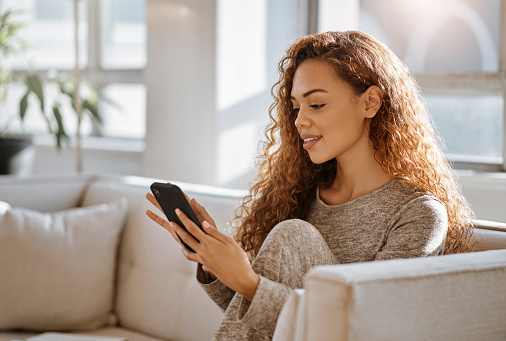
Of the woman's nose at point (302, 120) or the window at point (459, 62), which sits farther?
the window at point (459, 62)

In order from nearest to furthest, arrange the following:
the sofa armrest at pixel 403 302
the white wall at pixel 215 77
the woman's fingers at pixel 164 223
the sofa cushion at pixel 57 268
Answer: the sofa armrest at pixel 403 302 < the woman's fingers at pixel 164 223 < the sofa cushion at pixel 57 268 < the white wall at pixel 215 77

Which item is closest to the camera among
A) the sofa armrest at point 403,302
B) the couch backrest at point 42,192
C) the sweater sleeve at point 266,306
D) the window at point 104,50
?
the sofa armrest at point 403,302

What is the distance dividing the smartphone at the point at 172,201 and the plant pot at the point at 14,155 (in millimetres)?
2080

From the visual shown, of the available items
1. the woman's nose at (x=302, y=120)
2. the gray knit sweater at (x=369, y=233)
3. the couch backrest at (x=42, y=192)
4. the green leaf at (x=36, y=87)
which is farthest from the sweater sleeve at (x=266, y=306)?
the green leaf at (x=36, y=87)

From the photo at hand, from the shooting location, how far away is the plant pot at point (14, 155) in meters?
3.33

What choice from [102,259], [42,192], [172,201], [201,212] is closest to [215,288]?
[201,212]

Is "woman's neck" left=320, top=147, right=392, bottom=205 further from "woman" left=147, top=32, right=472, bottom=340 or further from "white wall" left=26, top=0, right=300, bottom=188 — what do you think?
"white wall" left=26, top=0, right=300, bottom=188

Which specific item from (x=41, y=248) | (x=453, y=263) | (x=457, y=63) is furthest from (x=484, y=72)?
(x=41, y=248)

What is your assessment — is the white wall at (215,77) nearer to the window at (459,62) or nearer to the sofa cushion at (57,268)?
the window at (459,62)

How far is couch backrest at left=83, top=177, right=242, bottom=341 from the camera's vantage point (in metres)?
2.00

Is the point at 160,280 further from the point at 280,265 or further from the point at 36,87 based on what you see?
the point at 36,87

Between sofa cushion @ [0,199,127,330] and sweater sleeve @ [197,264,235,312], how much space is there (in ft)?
2.24

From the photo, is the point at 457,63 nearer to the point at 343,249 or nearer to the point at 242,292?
the point at 343,249

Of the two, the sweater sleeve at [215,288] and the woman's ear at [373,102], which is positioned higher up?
the woman's ear at [373,102]
